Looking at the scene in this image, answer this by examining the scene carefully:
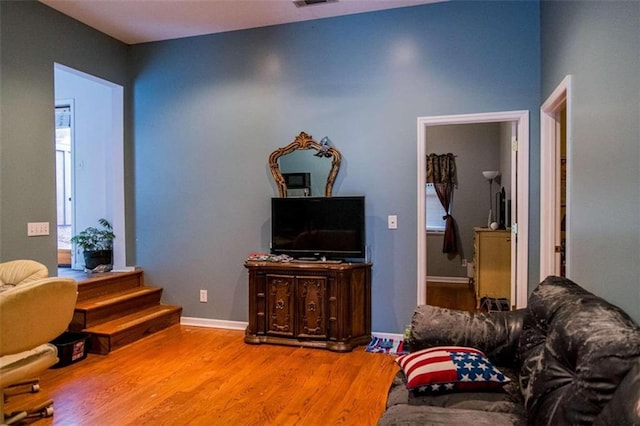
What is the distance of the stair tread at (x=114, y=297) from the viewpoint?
371 centimetres

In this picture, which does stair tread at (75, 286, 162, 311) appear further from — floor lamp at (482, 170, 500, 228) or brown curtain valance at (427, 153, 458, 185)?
floor lamp at (482, 170, 500, 228)

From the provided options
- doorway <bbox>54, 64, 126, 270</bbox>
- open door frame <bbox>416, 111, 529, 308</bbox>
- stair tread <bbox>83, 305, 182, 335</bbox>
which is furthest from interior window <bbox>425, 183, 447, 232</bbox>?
doorway <bbox>54, 64, 126, 270</bbox>

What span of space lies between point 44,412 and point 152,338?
4.97 ft

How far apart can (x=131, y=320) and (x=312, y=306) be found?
1.82 metres

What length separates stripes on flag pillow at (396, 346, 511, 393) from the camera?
5.71 feet

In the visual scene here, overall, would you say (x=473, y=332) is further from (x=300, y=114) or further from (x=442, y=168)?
(x=442, y=168)

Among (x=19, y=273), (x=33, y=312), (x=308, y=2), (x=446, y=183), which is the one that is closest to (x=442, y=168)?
(x=446, y=183)

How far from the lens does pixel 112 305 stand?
390 centimetres

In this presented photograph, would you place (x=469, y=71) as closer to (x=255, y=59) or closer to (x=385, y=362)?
(x=255, y=59)

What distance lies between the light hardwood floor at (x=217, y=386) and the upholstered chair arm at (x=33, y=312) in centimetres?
67

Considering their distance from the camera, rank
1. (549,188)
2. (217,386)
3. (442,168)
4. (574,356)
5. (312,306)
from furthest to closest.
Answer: (442,168) < (312,306) < (549,188) < (217,386) < (574,356)

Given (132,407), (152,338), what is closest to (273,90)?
(152,338)

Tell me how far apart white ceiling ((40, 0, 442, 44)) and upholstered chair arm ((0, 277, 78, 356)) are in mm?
2697

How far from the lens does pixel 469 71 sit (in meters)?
3.57
